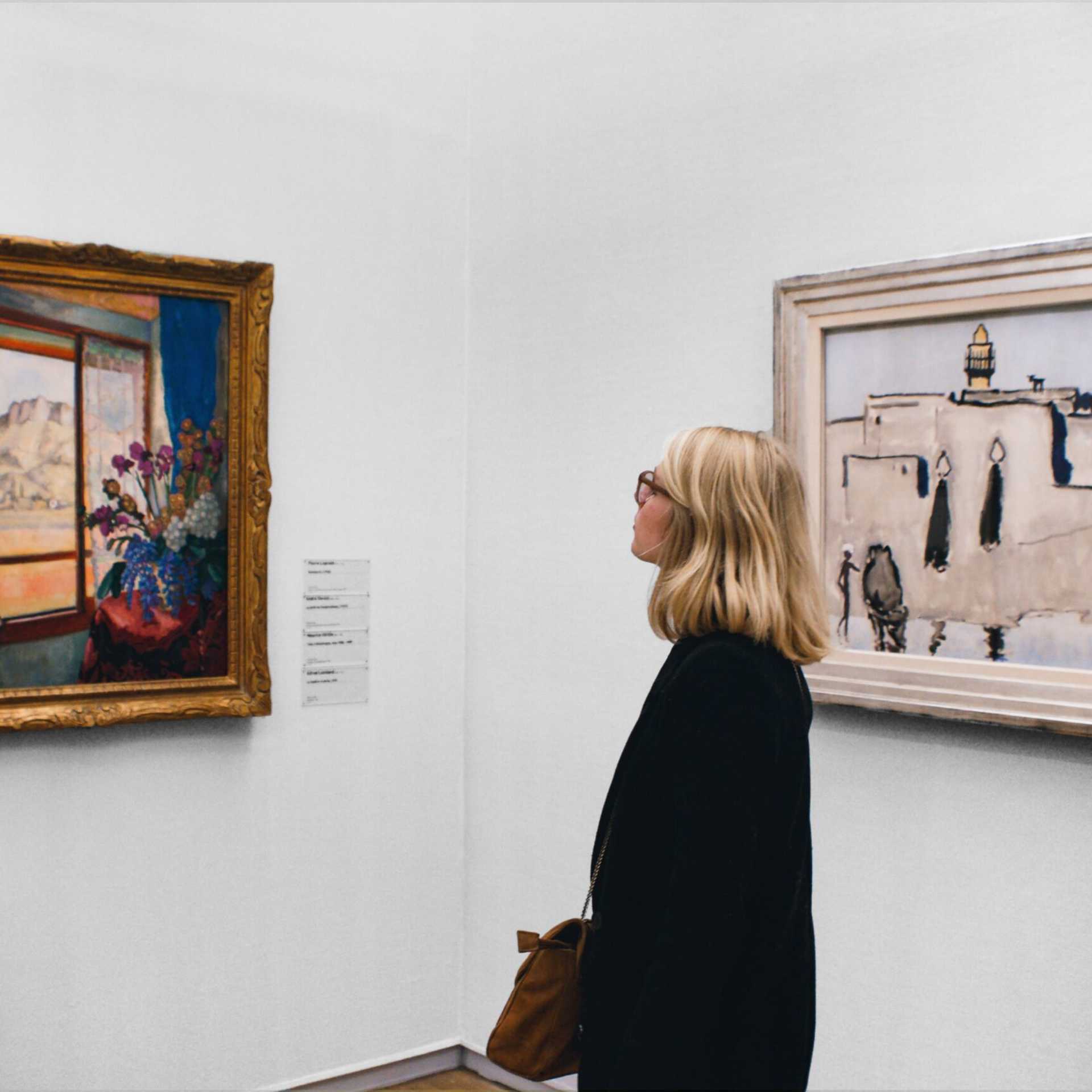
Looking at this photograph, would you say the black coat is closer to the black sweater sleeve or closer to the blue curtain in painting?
the black sweater sleeve

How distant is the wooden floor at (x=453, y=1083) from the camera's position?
377cm

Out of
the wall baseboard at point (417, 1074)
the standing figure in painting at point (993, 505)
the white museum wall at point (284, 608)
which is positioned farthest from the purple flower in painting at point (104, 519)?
the standing figure in painting at point (993, 505)

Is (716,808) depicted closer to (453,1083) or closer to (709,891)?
(709,891)

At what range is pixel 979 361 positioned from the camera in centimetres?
258

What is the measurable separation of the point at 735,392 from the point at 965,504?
748 millimetres

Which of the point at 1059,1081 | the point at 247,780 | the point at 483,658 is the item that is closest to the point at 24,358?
the point at 247,780

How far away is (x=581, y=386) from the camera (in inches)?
142

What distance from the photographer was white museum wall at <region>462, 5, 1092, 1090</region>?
102 inches

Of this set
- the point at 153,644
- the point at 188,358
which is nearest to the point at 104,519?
the point at 153,644

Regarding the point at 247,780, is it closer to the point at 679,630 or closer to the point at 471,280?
the point at 471,280

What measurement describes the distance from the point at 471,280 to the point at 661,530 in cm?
219

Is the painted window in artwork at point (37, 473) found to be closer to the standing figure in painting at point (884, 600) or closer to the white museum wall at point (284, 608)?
the white museum wall at point (284, 608)

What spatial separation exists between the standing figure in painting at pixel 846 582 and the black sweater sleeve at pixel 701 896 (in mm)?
1136

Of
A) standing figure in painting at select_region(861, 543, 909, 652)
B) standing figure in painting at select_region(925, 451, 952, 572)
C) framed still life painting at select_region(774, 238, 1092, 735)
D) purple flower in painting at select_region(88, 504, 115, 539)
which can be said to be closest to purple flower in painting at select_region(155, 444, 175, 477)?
purple flower in painting at select_region(88, 504, 115, 539)
